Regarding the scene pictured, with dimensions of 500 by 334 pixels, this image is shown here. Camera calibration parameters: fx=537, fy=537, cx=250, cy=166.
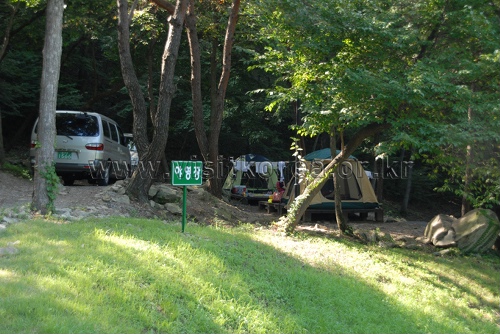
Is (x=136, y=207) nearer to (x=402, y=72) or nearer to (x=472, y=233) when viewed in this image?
(x=402, y=72)

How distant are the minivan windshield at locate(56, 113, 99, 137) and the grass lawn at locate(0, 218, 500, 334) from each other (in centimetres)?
518

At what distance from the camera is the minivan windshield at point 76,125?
506 inches

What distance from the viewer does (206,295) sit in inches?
205

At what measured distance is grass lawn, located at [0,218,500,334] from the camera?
14.1ft

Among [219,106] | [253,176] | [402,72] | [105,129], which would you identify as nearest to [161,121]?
[105,129]

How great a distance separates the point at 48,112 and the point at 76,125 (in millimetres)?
4664

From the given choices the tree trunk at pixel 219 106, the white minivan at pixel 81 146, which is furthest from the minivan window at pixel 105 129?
the tree trunk at pixel 219 106

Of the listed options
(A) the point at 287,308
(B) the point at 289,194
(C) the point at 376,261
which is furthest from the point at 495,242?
(A) the point at 287,308

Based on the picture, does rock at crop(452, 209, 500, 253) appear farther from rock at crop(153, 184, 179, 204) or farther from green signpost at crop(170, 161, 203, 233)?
green signpost at crop(170, 161, 203, 233)

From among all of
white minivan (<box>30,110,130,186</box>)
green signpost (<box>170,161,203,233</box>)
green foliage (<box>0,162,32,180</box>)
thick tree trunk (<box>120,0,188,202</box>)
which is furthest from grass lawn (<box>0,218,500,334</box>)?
green foliage (<box>0,162,32,180</box>)

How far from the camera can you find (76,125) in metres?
13.0

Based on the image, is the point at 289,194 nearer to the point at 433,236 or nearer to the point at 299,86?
the point at 433,236

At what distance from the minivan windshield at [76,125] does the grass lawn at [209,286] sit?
518 centimetres

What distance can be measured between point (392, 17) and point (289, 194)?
6.97 metres
